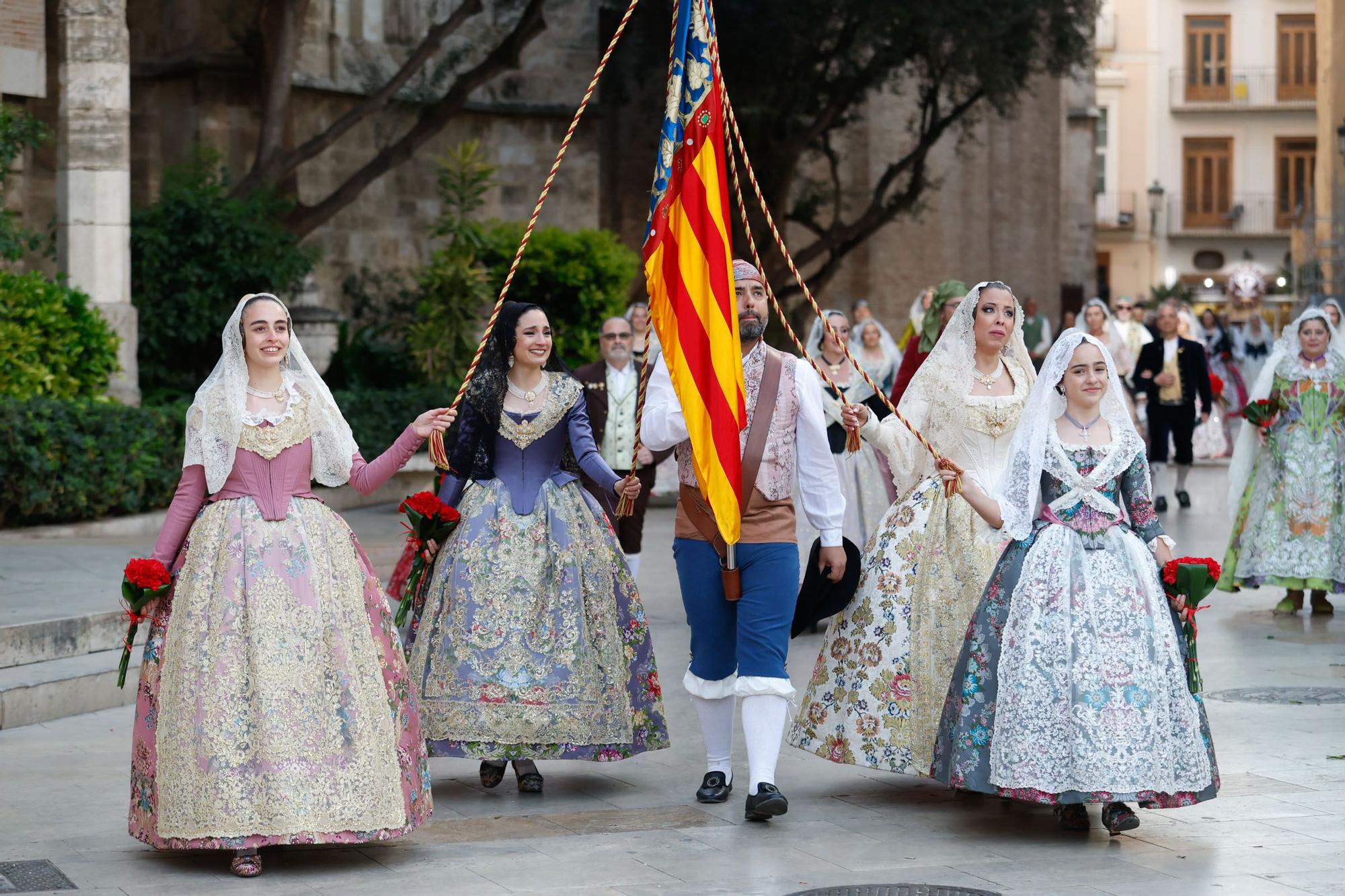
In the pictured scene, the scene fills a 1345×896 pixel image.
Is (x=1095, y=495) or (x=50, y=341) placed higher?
(x=50, y=341)

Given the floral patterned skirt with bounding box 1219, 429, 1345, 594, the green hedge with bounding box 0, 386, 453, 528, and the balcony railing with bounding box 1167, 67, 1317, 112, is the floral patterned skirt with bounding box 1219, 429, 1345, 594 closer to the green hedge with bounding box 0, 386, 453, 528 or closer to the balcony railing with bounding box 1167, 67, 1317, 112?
the green hedge with bounding box 0, 386, 453, 528

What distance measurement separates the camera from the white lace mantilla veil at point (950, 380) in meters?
7.66

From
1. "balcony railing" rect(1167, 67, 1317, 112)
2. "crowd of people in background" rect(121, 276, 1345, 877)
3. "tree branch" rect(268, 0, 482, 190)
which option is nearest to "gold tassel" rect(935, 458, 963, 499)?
"crowd of people in background" rect(121, 276, 1345, 877)

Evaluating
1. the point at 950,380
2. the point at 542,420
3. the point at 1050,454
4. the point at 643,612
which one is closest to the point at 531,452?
the point at 542,420

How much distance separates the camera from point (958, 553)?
726 centimetres

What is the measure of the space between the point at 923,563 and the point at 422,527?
185cm

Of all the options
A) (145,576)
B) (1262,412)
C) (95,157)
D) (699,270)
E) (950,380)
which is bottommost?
(145,576)

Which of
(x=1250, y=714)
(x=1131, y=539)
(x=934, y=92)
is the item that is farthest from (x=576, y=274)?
(x=1131, y=539)

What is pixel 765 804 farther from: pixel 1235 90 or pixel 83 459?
pixel 1235 90

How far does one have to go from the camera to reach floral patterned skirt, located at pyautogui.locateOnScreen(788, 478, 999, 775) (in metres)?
6.96

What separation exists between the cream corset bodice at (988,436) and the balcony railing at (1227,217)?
5205 cm

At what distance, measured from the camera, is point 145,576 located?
6.11 meters

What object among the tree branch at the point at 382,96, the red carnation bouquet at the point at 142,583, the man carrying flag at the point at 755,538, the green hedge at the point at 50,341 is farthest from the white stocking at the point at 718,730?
the tree branch at the point at 382,96

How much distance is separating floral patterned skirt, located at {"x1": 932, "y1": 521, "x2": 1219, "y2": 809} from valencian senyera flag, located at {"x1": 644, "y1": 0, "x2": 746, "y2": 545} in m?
0.99
